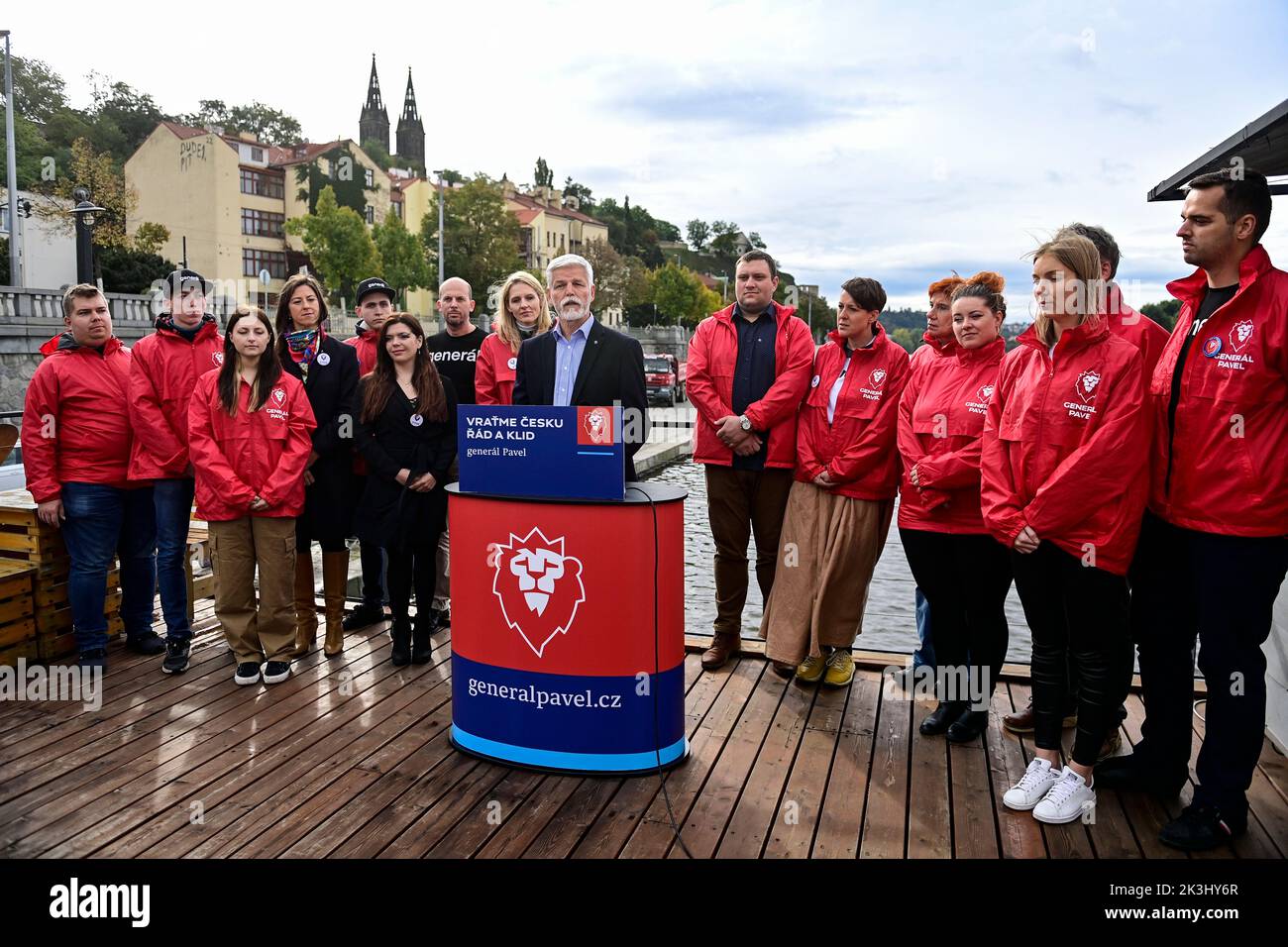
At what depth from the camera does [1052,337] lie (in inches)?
144

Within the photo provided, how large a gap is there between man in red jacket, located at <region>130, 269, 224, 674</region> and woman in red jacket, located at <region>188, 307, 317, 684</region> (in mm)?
285

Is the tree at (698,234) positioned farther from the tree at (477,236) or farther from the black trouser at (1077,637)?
the black trouser at (1077,637)

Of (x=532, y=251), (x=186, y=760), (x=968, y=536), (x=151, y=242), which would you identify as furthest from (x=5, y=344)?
(x=532, y=251)

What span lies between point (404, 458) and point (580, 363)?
3.95ft

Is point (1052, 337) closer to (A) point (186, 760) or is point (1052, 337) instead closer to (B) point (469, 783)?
(B) point (469, 783)

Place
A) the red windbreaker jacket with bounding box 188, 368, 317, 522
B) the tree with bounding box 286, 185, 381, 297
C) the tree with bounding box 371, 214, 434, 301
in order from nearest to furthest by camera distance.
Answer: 1. the red windbreaker jacket with bounding box 188, 368, 317, 522
2. the tree with bounding box 286, 185, 381, 297
3. the tree with bounding box 371, 214, 434, 301

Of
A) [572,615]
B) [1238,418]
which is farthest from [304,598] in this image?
[1238,418]

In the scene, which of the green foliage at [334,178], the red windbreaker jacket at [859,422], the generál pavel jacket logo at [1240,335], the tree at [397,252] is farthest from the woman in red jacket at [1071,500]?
the green foliage at [334,178]

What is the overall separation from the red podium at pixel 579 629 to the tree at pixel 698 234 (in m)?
148

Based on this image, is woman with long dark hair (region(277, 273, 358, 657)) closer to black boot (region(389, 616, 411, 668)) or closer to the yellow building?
black boot (region(389, 616, 411, 668))

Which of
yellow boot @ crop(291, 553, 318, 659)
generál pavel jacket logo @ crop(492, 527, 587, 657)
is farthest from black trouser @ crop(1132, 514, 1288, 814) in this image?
yellow boot @ crop(291, 553, 318, 659)

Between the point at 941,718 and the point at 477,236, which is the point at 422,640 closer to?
the point at 941,718

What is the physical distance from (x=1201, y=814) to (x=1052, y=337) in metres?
1.75

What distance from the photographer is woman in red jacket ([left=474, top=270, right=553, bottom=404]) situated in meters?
5.61
